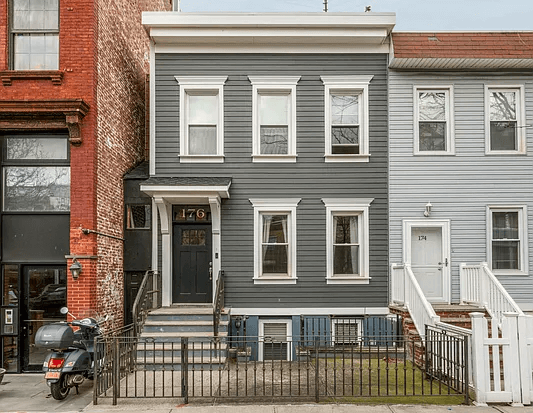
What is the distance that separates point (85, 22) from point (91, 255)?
5.07 meters

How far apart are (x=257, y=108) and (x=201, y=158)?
1.92 meters

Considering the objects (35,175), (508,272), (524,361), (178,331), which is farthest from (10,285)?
(508,272)

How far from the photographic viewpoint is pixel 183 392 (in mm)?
8406

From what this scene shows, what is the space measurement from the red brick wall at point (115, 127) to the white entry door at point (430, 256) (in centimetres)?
721

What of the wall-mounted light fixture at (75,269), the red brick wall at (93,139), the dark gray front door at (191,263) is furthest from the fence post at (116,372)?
the dark gray front door at (191,263)

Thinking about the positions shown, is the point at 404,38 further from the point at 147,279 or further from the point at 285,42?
the point at 147,279

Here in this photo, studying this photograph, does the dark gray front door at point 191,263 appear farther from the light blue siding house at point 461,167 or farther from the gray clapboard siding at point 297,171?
the light blue siding house at point 461,167

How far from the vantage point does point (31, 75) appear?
1114cm

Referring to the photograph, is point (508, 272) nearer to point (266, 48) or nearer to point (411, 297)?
point (411, 297)

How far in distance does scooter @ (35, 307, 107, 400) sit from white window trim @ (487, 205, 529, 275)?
9.72m

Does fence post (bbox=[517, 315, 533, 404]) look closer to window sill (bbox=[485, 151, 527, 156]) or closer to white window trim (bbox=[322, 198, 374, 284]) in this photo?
white window trim (bbox=[322, 198, 374, 284])

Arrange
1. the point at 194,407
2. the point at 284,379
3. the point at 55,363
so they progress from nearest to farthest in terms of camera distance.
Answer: the point at 194,407
the point at 55,363
the point at 284,379

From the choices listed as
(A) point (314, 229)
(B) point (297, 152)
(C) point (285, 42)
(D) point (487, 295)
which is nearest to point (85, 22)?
(C) point (285, 42)

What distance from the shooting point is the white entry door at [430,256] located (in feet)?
42.7
